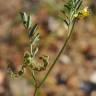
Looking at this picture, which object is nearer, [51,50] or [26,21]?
[26,21]

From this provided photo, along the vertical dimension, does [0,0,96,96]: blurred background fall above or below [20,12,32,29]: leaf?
below

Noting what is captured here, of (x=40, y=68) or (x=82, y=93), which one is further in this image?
(x=82, y=93)

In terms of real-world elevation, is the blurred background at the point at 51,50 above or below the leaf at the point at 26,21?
below

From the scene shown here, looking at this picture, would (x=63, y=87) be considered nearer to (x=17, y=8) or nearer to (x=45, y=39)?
(x=45, y=39)

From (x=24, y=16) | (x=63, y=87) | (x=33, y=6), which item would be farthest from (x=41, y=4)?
(x=24, y=16)

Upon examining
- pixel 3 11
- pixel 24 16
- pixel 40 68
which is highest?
pixel 24 16

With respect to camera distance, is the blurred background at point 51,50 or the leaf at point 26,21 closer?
the leaf at point 26,21

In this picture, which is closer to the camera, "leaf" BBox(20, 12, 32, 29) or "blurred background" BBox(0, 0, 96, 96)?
"leaf" BBox(20, 12, 32, 29)

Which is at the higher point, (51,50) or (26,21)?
(26,21)
